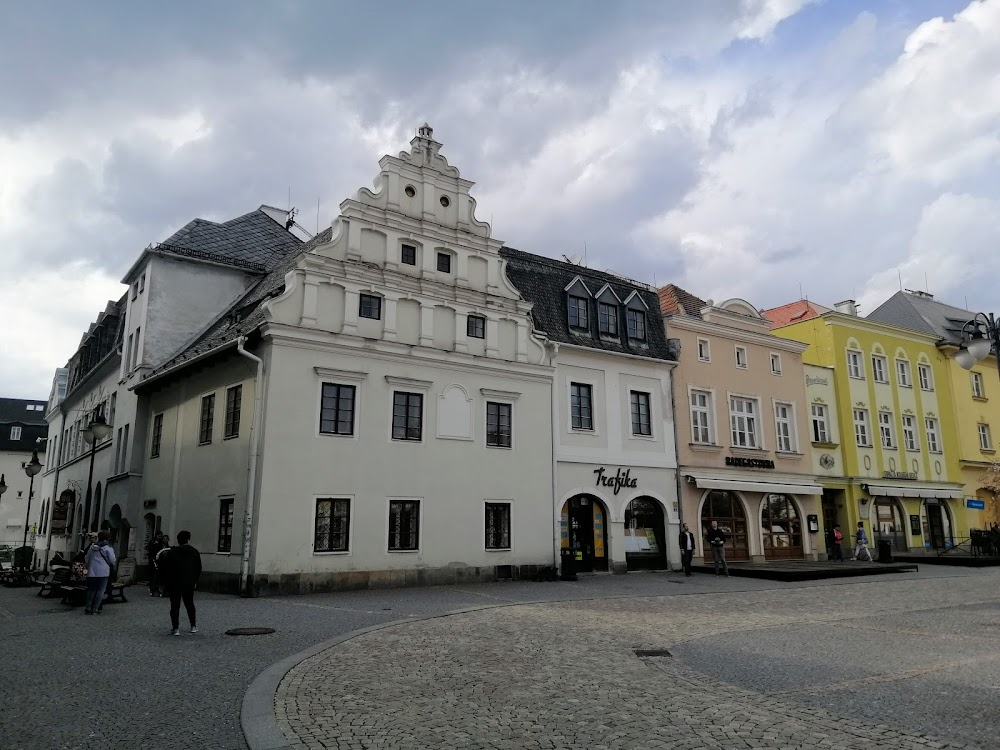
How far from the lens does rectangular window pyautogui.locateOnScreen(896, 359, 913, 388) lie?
131ft

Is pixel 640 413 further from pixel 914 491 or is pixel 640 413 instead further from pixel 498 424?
pixel 914 491

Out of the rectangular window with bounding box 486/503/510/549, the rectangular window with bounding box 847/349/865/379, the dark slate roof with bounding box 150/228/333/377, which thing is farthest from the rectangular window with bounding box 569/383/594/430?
the rectangular window with bounding box 847/349/865/379

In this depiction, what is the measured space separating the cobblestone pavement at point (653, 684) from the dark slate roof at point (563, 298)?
1408 centimetres

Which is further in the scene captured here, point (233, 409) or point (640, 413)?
point (640, 413)

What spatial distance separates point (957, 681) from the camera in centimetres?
932

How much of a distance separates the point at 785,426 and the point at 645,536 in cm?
1013

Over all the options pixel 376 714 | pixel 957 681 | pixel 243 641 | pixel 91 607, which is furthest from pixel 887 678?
pixel 91 607

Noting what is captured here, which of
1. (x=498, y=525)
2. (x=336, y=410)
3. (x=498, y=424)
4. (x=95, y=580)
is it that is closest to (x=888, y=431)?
(x=498, y=424)

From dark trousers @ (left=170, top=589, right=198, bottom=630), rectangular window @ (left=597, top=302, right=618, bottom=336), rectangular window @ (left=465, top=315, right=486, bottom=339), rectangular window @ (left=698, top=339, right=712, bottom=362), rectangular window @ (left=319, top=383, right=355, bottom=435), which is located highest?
rectangular window @ (left=597, top=302, right=618, bottom=336)

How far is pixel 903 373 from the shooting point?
4041 cm

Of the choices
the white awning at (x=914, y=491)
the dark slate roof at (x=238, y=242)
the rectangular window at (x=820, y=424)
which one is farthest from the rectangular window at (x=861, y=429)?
the dark slate roof at (x=238, y=242)

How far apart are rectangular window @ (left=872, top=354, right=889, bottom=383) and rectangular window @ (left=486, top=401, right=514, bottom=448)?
75.4 feet

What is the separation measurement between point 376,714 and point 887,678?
6.35 m

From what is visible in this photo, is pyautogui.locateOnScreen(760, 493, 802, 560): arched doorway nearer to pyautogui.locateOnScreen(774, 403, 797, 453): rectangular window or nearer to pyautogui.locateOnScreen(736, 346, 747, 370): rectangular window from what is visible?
pyautogui.locateOnScreen(774, 403, 797, 453): rectangular window
